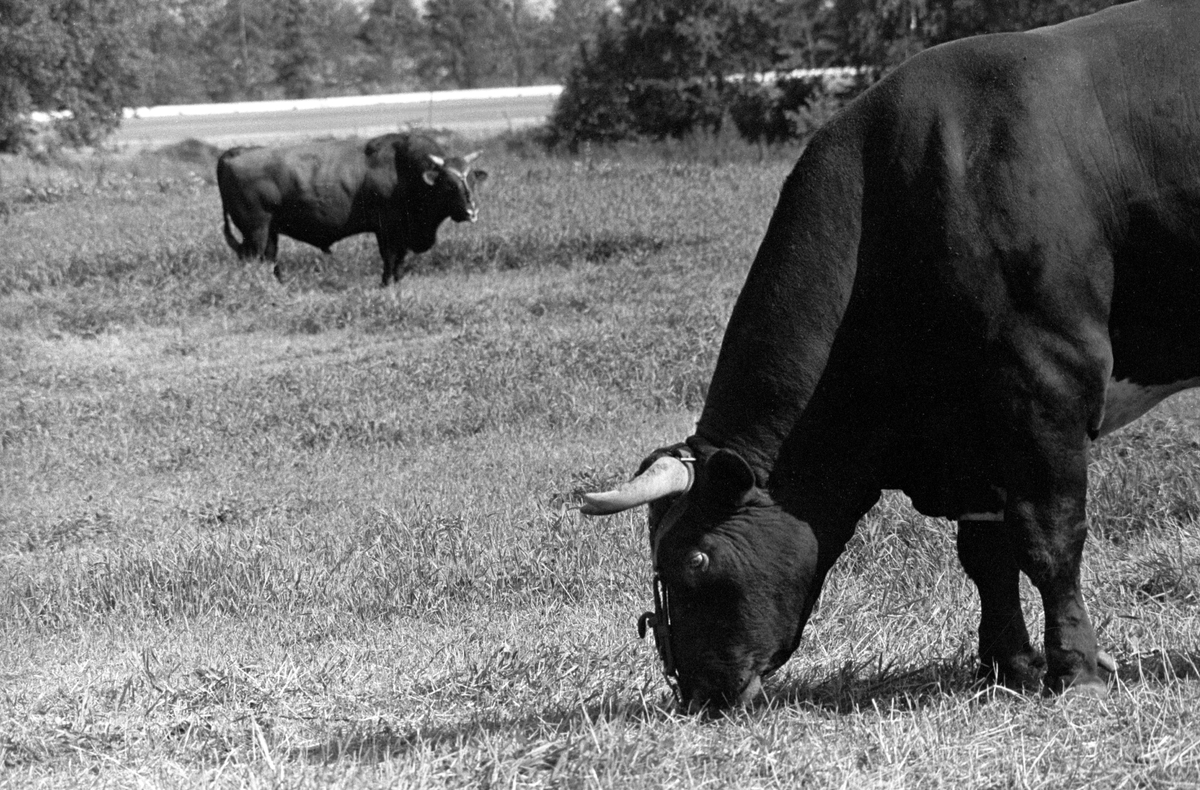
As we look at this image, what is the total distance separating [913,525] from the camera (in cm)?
727

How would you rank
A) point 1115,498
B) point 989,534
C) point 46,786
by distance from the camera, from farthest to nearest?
point 1115,498 → point 989,534 → point 46,786

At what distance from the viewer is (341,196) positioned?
19.8 m

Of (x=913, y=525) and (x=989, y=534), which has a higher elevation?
(x=989, y=534)

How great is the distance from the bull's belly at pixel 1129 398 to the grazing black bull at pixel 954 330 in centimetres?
1

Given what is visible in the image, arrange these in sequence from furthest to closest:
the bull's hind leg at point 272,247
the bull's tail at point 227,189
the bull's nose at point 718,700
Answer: the bull's hind leg at point 272,247
the bull's tail at point 227,189
the bull's nose at point 718,700

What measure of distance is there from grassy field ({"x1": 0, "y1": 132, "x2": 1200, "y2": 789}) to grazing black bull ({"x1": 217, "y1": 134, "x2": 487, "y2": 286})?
3.63m

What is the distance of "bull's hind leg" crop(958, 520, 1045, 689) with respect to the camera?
5250mm

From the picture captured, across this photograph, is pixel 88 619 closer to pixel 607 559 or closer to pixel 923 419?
pixel 607 559

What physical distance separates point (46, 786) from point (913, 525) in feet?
13.8

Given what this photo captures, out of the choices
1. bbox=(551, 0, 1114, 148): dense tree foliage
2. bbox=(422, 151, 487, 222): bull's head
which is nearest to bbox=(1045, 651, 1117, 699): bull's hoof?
bbox=(422, 151, 487, 222): bull's head

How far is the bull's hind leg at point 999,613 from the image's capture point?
525 centimetres

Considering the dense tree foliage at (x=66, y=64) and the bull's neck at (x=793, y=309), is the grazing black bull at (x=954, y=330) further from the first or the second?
the dense tree foliage at (x=66, y=64)

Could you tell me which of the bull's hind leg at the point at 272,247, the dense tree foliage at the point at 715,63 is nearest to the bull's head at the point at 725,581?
the bull's hind leg at the point at 272,247

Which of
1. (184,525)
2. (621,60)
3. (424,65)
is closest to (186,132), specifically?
(621,60)
